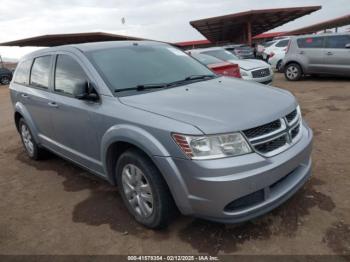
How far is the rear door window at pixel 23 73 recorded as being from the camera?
5.15 meters

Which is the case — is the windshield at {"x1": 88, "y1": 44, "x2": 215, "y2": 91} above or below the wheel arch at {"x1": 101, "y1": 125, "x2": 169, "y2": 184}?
above

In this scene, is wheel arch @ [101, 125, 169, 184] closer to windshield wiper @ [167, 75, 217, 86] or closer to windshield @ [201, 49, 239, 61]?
windshield wiper @ [167, 75, 217, 86]

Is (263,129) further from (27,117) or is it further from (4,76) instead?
(4,76)

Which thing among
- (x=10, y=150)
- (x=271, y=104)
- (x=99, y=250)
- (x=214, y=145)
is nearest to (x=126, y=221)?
(x=99, y=250)

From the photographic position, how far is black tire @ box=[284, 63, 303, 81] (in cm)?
1181

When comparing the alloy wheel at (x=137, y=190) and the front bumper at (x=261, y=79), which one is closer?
the alloy wheel at (x=137, y=190)

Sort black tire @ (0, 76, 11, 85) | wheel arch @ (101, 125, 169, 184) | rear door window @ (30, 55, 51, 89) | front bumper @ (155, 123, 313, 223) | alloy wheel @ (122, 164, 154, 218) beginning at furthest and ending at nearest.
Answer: black tire @ (0, 76, 11, 85)
rear door window @ (30, 55, 51, 89)
alloy wheel @ (122, 164, 154, 218)
wheel arch @ (101, 125, 169, 184)
front bumper @ (155, 123, 313, 223)

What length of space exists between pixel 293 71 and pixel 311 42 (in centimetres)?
117

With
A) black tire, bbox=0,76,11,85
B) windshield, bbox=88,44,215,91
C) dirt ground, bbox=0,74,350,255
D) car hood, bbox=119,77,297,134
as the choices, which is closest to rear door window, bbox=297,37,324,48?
dirt ground, bbox=0,74,350,255

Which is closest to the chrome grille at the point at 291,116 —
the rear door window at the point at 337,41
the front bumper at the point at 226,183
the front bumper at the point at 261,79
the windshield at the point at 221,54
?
the front bumper at the point at 226,183

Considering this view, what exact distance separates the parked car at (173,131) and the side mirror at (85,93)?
1cm

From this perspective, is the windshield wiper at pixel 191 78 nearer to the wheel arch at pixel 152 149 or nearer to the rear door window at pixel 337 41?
the wheel arch at pixel 152 149

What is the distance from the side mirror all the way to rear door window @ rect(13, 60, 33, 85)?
2.15m

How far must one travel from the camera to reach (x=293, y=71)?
12.0 meters
